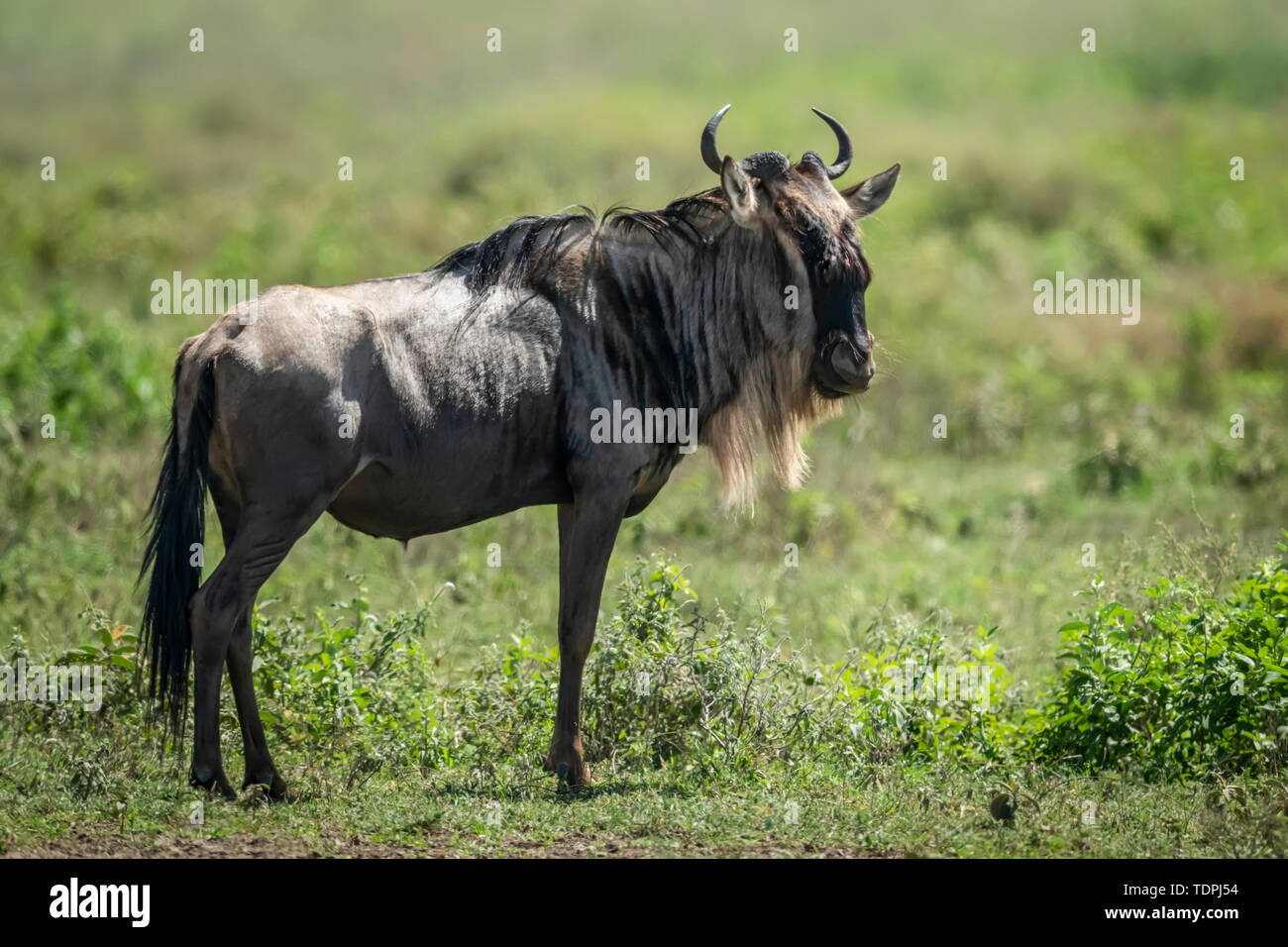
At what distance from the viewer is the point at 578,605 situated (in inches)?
282

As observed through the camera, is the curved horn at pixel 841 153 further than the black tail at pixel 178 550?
Yes

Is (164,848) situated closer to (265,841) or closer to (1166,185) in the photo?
(265,841)

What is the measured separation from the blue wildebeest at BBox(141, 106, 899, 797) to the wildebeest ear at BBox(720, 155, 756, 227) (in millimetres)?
12

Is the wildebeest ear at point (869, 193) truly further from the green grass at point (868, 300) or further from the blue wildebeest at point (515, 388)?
the green grass at point (868, 300)

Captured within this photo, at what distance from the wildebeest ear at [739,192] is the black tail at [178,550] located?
8.59 ft

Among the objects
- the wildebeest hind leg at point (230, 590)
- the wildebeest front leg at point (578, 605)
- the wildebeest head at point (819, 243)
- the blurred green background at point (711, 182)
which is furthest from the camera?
the blurred green background at point (711, 182)

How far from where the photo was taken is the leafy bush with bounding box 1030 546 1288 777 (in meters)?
7.13

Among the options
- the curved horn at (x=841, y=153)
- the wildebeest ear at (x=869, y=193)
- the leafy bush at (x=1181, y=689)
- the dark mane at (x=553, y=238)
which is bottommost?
the leafy bush at (x=1181, y=689)

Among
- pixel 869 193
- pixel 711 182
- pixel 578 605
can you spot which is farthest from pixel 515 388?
pixel 711 182

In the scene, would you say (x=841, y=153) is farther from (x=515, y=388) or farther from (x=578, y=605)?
(x=578, y=605)

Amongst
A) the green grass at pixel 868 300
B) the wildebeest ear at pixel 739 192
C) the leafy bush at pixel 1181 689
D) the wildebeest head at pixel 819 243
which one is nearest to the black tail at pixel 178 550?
the green grass at pixel 868 300

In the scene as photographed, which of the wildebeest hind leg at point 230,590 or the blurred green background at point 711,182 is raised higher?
the blurred green background at point 711,182

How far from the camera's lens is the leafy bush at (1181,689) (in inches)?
281

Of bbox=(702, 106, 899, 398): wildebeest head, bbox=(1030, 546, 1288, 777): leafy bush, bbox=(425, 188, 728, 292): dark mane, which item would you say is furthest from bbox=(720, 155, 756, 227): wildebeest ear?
bbox=(1030, 546, 1288, 777): leafy bush
